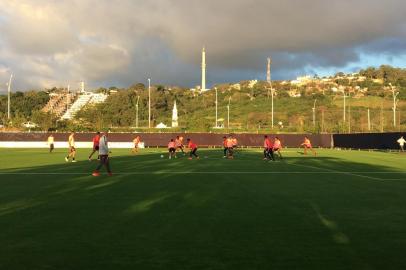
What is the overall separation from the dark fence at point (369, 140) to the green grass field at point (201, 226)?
→ 126 feet

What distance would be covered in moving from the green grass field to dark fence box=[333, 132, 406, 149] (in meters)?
38.3

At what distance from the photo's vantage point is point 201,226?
9039 mm

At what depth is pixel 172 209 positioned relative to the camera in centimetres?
1106

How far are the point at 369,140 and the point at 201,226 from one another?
51.3 metres

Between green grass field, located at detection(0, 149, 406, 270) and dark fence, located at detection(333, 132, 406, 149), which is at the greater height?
dark fence, located at detection(333, 132, 406, 149)

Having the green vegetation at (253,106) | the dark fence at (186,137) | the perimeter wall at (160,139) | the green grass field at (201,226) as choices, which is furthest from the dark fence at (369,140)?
the green grass field at (201,226)

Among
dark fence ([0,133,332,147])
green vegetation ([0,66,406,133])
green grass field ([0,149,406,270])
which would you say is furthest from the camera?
green vegetation ([0,66,406,133])

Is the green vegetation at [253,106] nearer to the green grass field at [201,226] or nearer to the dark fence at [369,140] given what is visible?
the dark fence at [369,140]

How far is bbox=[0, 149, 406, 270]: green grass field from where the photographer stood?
22.2ft

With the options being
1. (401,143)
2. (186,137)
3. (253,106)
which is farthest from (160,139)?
(253,106)

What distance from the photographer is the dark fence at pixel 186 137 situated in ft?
220

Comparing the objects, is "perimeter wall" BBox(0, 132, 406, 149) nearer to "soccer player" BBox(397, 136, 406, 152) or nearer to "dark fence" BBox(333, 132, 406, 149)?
"dark fence" BBox(333, 132, 406, 149)

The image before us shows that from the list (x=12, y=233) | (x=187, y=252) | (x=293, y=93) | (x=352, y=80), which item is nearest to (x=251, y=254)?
(x=187, y=252)

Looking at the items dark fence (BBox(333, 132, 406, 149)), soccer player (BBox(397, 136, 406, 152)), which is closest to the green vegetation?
dark fence (BBox(333, 132, 406, 149))
